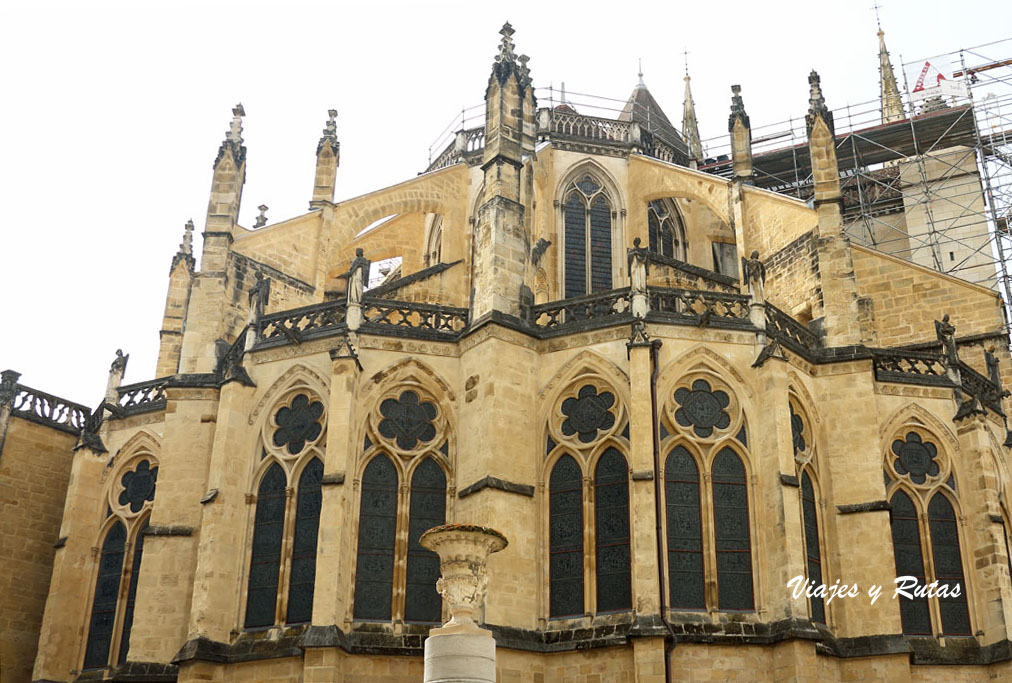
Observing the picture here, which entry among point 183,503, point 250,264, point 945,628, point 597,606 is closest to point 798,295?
point 945,628

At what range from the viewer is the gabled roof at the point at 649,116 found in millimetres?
34938

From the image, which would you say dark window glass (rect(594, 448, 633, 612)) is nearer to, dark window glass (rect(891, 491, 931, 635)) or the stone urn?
dark window glass (rect(891, 491, 931, 635))

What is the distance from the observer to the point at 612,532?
17.5 meters

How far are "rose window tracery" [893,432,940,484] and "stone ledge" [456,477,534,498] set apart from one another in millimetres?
6972

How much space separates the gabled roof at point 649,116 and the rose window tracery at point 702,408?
15.5m

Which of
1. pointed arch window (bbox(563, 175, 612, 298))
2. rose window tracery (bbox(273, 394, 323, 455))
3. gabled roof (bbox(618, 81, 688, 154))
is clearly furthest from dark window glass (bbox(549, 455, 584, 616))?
gabled roof (bbox(618, 81, 688, 154))

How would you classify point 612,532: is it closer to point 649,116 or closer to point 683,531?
point 683,531

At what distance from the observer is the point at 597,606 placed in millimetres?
17125

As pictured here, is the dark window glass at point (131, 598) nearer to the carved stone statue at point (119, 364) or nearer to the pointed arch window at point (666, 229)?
the carved stone statue at point (119, 364)

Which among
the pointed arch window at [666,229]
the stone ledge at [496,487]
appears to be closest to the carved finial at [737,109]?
the pointed arch window at [666,229]

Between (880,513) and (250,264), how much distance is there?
13336mm

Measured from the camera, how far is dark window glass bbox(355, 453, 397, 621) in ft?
57.2

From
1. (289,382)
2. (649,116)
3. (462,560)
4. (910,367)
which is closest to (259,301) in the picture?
(289,382)

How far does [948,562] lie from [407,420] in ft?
32.3
